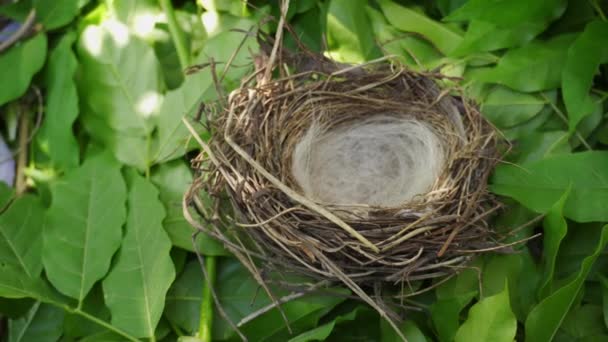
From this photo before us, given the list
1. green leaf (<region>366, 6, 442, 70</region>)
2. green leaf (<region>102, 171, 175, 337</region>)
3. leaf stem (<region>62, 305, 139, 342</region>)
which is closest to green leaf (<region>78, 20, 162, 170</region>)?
green leaf (<region>102, 171, 175, 337</region>)

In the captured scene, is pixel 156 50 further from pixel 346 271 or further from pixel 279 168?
pixel 346 271

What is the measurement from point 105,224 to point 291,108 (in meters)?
0.29

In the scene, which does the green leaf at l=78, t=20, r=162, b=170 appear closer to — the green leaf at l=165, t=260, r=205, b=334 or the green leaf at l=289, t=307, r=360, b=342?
the green leaf at l=165, t=260, r=205, b=334

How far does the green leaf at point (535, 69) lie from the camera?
2.84 feet

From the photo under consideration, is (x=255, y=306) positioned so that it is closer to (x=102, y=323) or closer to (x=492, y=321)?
(x=102, y=323)

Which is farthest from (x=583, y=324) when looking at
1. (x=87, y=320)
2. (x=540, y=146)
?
(x=87, y=320)

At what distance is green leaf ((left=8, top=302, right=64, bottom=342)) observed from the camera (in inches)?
33.5

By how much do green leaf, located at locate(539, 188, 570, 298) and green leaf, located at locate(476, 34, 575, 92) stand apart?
0.18 m

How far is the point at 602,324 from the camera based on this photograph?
0.78 m

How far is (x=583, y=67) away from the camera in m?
0.82

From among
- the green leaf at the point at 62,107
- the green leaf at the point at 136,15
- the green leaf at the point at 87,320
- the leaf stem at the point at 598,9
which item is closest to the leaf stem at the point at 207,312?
the green leaf at the point at 87,320

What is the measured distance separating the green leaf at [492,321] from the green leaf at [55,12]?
2.32ft

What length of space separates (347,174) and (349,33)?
0.68 ft

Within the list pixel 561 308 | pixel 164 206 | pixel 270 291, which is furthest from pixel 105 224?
pixel 561 308
